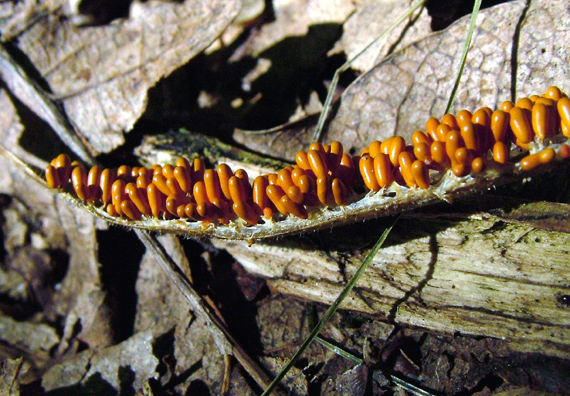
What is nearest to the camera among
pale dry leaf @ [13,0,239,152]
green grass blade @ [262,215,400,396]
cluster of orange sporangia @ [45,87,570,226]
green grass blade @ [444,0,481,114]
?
cluster of orange sporangia @ [45,87,570,226]

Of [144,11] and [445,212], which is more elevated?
[144,11]

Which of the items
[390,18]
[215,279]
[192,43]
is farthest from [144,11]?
[215,279]

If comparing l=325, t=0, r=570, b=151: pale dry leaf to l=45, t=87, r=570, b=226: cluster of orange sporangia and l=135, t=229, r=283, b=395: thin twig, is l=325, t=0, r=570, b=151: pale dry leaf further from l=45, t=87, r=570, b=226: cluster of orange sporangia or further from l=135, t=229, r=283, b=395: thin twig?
l=135, t=229, r=283, b=395: thin twig

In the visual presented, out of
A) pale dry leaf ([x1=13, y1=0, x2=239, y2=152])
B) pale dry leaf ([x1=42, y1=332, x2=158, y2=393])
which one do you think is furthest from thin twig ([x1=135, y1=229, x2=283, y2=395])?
pale dry leaf ([x1=13, y1=0, x2=239, y2=152])

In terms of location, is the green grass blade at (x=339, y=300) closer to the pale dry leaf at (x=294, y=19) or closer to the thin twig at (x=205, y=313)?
the thin twig at (x=205, y=313)

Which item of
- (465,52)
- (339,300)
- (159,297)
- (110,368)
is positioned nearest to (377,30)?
(465,52)

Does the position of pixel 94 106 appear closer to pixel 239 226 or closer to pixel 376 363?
pixel 239 226
